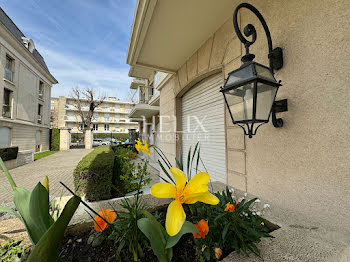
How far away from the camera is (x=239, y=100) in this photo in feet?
4.62

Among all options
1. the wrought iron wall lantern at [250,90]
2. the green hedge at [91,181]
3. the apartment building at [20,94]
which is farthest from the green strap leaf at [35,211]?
the apartment building at [20,94]

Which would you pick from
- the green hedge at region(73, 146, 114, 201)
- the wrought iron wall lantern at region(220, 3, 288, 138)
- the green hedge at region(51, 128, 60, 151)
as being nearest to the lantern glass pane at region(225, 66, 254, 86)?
→ the wrought iron wall lantern at region(220, 3, 288, 138)

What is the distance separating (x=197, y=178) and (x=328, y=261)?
915 mm

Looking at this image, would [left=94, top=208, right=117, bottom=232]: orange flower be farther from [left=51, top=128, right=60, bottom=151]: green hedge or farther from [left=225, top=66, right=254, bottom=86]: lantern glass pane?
[left=51, top=128, right=60, bottom=151]: green hedge

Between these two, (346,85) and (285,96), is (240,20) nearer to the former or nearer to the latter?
(285,96)

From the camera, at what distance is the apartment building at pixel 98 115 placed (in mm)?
29781

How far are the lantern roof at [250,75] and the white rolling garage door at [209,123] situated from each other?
4.74ft

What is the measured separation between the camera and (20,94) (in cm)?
1122

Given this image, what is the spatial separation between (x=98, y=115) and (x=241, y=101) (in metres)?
38.9

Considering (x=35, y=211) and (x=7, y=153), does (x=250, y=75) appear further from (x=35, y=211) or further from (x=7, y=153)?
(x=7, y=153)

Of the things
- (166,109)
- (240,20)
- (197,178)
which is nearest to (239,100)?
(197,178)

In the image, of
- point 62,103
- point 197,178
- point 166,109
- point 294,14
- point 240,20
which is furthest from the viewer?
point 62,103

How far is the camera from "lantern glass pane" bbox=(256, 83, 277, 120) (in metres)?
1.32

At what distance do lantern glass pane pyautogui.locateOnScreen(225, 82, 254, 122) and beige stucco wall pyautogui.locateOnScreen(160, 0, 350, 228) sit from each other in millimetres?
542
